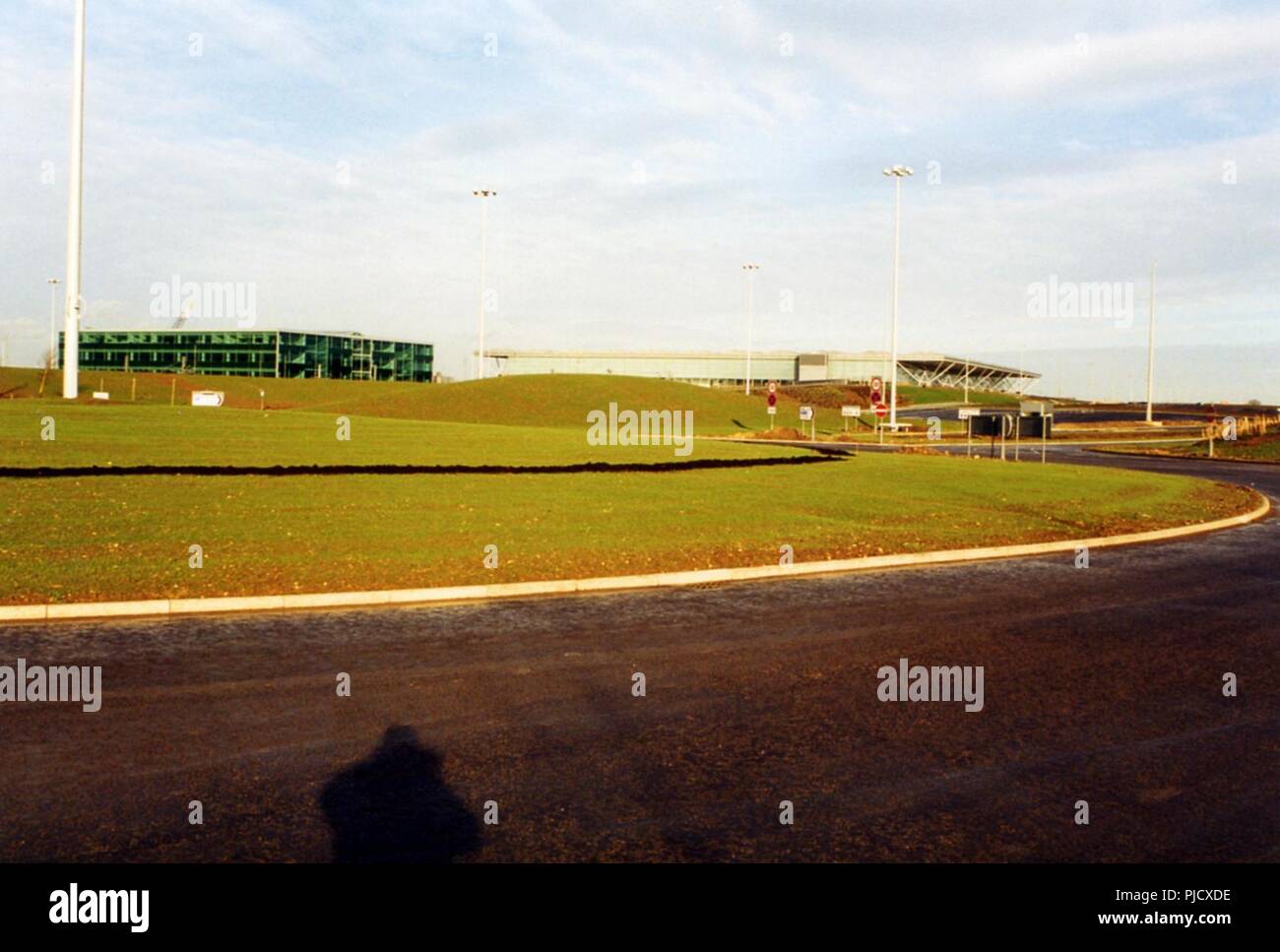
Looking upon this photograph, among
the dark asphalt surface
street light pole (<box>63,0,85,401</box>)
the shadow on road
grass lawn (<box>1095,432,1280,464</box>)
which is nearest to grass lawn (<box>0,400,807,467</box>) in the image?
street light pole (<box>63,0,85,401</box>)

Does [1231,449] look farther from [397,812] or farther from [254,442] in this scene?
[397,812]

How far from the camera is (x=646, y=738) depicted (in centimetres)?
649

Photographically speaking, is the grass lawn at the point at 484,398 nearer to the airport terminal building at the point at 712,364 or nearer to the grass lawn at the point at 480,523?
the airport terminal building at the point at 712,364

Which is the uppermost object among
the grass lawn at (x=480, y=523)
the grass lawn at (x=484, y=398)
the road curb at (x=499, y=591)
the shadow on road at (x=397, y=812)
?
the grass lawn at (x=484, y=398)

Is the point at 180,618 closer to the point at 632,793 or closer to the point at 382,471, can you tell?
the point at 632,793

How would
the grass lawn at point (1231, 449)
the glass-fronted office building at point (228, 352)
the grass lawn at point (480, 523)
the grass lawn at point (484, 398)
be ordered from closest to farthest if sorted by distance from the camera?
the grass lawn at point (480, 523), the grass lawn at point (1231, 449), the grass lawn at point (484, 398), the glass-fronted office building at point (228, 352)

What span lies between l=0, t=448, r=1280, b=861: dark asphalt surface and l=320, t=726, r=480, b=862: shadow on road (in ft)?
0.06

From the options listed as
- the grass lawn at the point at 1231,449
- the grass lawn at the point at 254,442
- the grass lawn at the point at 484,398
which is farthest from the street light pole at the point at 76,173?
the grass lawn at the point at 1231,449

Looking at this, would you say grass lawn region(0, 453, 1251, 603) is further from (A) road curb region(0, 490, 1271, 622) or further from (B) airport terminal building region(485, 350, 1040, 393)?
(B) airport terminal building region(485, 350, 1040, 393)

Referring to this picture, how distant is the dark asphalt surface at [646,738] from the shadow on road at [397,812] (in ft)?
0.06

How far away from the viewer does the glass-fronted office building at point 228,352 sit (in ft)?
383

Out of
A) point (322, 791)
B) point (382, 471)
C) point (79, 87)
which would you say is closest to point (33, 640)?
point (322, 791)

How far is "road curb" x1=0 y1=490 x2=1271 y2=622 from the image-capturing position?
10320mm

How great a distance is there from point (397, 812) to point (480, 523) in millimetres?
10931
